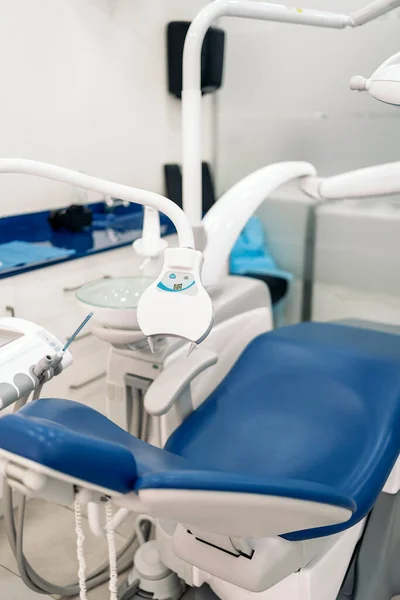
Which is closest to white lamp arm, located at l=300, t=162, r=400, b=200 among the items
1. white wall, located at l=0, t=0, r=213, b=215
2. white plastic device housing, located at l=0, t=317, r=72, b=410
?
white plastic device housing, located at l=0, t=317, r=72, b=410

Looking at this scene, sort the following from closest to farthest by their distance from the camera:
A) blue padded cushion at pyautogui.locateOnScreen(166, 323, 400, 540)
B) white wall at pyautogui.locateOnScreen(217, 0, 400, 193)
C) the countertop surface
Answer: blue padded cushion at pyautogui.locateOnScreen(166, 323, 400, 540) → the countertop surface → white wall at pyautogui.locateOnScreen(217, 0, 400, 193)

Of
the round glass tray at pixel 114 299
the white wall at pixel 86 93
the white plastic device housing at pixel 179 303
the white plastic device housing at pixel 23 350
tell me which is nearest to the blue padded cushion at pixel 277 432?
the white plastic device housing at pixel 23 350

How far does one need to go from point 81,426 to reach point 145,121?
225 centimetres

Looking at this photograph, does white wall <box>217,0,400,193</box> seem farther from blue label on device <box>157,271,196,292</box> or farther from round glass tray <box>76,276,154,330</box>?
blue label on device <box>157,271,196,292</box>

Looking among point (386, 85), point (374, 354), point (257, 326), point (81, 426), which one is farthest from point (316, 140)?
point (81, 426)

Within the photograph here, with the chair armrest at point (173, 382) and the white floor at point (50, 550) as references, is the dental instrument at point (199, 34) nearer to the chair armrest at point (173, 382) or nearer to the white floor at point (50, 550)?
the chair armrest at point (173, 382)

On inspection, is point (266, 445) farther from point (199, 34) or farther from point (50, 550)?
point (199, 34)

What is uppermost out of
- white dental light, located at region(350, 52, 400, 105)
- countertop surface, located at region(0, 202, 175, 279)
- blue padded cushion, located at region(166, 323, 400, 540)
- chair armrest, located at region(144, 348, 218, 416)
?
white dental light, located at region(350, 52, 400, 105)

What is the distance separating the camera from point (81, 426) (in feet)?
3.35

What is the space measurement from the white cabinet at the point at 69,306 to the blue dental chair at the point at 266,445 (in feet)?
2.32

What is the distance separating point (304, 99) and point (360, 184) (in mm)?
1301

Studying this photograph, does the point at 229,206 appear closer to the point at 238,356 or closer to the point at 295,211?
the point at 238,356

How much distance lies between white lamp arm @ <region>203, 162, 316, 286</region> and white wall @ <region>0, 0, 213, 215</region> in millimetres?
1066

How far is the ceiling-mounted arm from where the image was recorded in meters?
1.48
